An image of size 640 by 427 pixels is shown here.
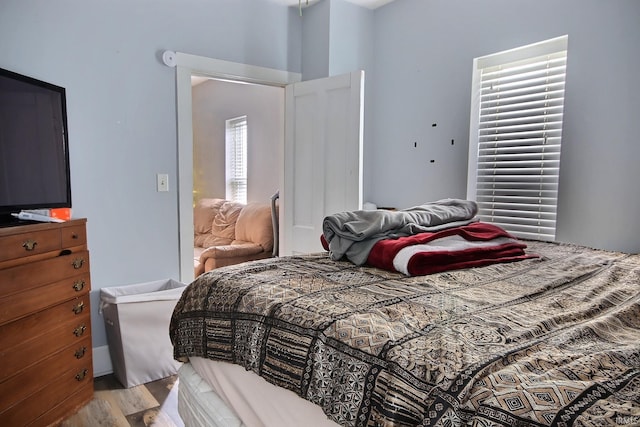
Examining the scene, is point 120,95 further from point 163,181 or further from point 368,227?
point 368,227

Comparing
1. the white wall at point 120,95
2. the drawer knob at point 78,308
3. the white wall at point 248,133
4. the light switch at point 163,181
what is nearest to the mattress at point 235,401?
the drawer knob at point 78,308

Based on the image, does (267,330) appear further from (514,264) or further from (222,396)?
(514,264)

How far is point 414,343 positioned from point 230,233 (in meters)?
4.07

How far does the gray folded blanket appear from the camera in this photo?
61.3 inches

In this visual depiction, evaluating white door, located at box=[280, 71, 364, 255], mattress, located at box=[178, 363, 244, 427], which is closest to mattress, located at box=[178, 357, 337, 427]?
mattress, located at box=[178, 363, 244, 427]

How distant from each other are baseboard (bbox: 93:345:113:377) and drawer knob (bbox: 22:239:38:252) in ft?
3.23

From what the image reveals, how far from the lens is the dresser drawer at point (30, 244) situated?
1671 mm

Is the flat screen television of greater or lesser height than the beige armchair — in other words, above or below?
above

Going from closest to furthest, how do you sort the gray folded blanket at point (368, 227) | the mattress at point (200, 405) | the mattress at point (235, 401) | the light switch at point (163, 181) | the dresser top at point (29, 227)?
the mattress at point (235, 401)
the mattress at point (200, 405)
the gray folded blanket at point (368, 227)
the dresser top at point (29, 227)
the light switch at point (163, 181)

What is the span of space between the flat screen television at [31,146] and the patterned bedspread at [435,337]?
1.03 m

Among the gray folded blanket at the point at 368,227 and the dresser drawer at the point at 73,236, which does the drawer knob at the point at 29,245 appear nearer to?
→ the dresser drawer at the point at 73,236

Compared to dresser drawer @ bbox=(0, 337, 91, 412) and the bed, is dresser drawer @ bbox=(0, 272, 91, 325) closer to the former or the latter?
dresser drawer @ bbox=(0, 337, 91, 412)

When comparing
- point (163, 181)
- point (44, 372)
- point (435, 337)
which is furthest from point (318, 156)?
point (435, 337)

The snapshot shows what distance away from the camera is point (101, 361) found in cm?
251
